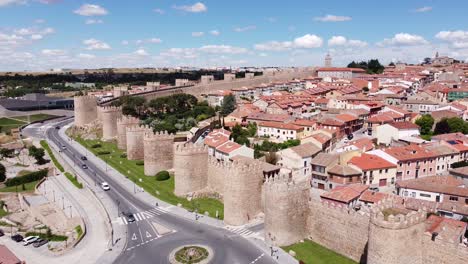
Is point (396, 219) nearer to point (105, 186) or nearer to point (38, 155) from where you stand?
point (105, 186)

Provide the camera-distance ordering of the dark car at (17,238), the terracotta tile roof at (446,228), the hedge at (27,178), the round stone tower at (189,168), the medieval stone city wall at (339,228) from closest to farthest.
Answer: the terracotta tile roof at (446,228), the medieval stone city wall at (339,228), the dark car at (17,238), the round stone tower at (189,168), the hedge at (27,178)

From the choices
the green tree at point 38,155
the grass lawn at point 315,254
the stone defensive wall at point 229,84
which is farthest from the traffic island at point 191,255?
the stone defensive wall at point 229,84

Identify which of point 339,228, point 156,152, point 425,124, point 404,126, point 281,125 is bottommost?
point 339,228

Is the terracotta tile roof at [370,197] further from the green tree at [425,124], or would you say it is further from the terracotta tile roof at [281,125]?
the green tree at [425,124]

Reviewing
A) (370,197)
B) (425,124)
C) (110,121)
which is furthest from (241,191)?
(110,121)

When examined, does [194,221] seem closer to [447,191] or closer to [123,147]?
[447,191]

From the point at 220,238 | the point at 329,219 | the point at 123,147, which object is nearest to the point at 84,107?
the point at 123,147
